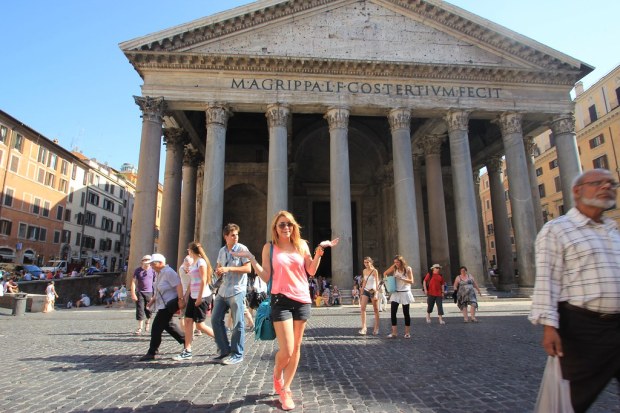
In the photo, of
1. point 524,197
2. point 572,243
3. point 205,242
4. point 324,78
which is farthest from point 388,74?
point 572,243

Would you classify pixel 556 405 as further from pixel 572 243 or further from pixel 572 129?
pixel 572 129

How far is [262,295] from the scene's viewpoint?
6.34m

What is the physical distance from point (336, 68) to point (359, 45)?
1726mm

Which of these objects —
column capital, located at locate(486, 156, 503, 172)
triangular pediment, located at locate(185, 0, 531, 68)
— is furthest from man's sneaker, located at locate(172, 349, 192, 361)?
column capital, located at locate(486, 156, 503, 172)

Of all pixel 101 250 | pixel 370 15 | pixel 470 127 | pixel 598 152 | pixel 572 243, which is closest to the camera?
pixel 572 243

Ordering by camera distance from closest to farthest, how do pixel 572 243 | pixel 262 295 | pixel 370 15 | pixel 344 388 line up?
pixel 572 243 < pixel 344 388 < pixel 262 295 < pixel 370 15

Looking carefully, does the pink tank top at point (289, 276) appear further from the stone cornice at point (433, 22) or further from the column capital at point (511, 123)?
the column capital at point (511, 123)

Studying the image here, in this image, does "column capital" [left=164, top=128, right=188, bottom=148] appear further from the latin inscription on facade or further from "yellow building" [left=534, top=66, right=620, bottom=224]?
"yellow building" [left=534, top=66, right=620, bottom=224]

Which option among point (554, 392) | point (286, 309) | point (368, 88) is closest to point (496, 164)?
point (368, 88)

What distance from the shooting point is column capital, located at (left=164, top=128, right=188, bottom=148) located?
60.9 feet

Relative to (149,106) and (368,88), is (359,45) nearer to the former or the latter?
(368,88)

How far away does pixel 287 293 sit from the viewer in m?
3.29

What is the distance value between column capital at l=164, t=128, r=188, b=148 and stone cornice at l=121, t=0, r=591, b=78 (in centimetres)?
413

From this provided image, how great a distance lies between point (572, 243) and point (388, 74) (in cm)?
1549
